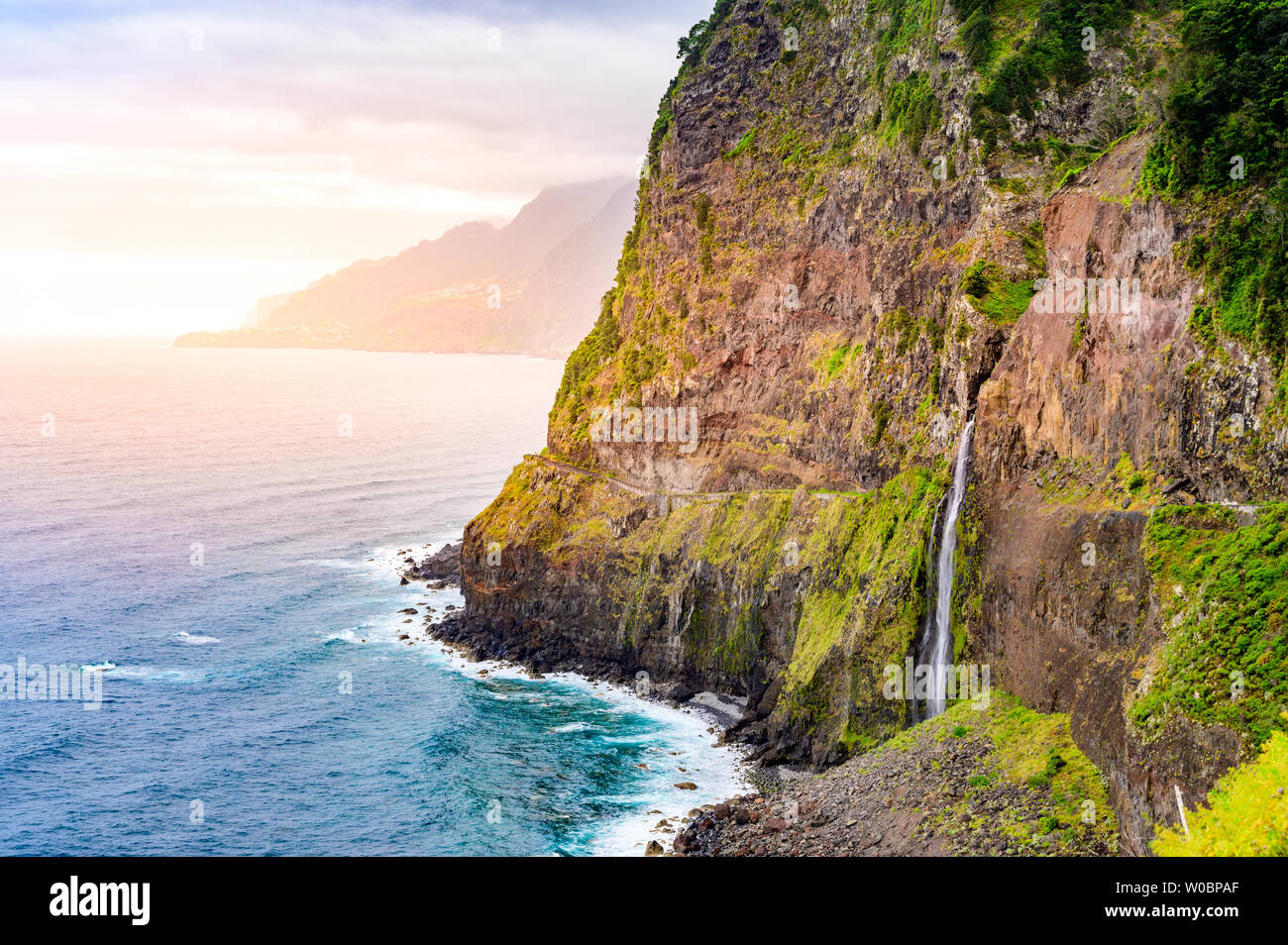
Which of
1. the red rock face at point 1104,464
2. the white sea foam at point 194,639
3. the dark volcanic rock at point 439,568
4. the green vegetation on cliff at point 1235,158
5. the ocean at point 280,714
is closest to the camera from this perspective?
the red rock face at point 1104,464

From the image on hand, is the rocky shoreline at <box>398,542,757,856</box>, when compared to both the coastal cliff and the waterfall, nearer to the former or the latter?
the coastal cliff

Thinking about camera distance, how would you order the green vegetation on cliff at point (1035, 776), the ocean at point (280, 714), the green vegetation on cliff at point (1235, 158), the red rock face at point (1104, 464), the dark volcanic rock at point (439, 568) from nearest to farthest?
the red rock face at point (1104, 464) → the green vegetation on cliff at point (1035, 776) → the green vegetation on cliff at point (1235, 158) → the ocean at point (280, 714) → the dark volcanic rock at point (439, 568)

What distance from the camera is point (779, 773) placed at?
187 ft

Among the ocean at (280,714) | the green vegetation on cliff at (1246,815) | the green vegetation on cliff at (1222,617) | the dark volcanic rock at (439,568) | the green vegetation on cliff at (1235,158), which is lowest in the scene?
the ocean at (280,714)

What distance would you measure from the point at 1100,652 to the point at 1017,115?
36290 millimetres

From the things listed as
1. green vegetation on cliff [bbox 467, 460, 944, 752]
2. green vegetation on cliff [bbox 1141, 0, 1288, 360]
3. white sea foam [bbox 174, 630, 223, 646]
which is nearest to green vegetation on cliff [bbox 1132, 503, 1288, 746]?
green vegetation on cliff [bbox 1141, 0, 1288, 360]

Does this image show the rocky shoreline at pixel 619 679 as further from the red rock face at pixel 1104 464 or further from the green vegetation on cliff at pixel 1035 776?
the red rock face at pixel 1104 464

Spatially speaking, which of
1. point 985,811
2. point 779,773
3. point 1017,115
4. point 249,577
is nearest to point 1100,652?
point 985,811

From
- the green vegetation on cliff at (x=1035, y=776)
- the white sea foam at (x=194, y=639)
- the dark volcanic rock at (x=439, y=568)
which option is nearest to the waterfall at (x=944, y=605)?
the green vegetation on cliff at (x=1035, y=776)

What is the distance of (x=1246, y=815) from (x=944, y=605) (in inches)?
1074

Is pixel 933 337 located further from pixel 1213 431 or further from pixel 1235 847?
pixel 1235 847

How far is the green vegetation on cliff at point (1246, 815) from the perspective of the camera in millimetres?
25609

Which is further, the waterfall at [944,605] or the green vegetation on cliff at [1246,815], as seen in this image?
the waterfall at [944,605]

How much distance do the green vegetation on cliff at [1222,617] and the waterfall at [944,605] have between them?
647 inches
